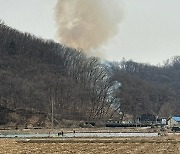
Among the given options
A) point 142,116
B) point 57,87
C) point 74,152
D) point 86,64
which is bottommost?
point 74,152

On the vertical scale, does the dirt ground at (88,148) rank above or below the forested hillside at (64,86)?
below

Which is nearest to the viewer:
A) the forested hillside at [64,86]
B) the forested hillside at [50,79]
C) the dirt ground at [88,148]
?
the dirt ground at [88,148]

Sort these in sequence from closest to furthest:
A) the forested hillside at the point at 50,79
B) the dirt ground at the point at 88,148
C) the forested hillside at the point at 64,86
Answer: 1. the dirt ground at the point at 88,148
2. the forested hillside at the point at 50,79
3. the forested hillside at the point at 64,86

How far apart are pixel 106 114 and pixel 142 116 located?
1038cm

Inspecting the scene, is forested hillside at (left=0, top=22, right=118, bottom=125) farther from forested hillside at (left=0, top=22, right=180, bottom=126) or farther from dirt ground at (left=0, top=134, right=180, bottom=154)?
dirt ground at (left=0, top=134, right=180, bottom=154)

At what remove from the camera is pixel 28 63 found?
450ft

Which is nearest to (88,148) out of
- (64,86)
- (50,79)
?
(64,86)

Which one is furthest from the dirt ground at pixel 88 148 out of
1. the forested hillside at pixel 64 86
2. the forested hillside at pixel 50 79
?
the forested hillside at pixel 50 79

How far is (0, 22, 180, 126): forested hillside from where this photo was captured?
360 feet

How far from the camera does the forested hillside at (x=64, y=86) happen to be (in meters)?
110

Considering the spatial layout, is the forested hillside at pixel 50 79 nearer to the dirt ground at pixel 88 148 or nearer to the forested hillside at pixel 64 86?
the forested hillside at pixel 64 86

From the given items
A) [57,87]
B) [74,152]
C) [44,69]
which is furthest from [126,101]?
[74,152]

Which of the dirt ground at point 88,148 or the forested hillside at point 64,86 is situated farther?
the forested hillside at point 64,86

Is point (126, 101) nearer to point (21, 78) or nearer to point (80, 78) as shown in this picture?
point (80, 78)
